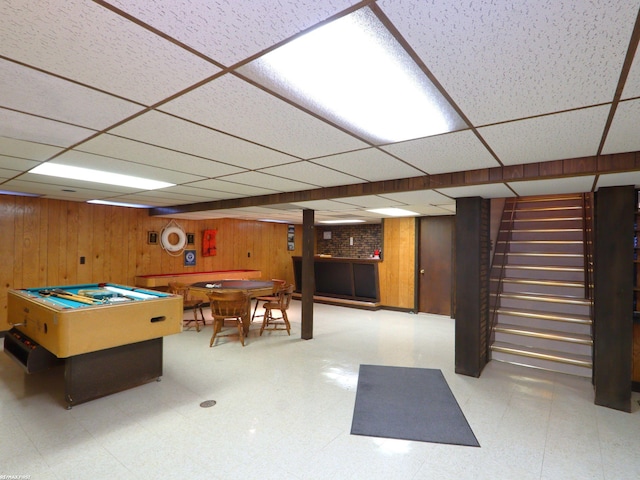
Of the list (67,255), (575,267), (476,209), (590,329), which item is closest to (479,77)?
(476,209)

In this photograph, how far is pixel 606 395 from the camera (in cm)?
313

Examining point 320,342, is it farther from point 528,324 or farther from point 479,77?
point 479,77

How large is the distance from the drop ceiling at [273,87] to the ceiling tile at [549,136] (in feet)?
0.04

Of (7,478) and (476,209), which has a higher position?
(476,209)

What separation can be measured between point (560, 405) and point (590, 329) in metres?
1.50

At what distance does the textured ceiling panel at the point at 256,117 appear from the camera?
5.07 ft

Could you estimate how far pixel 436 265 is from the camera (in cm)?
719

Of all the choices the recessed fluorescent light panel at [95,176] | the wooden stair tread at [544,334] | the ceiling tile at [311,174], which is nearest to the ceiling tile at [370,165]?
the ceiling tile at [311,174]

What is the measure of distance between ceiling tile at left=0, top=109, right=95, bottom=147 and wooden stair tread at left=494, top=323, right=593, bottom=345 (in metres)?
4.97

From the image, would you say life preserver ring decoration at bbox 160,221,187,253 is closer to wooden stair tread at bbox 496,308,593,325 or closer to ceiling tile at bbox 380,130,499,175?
Answer: ceiling tile at bbox 380,130,499,175

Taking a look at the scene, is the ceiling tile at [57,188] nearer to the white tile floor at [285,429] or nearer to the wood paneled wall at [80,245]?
the wood paneled wall at [80,245]

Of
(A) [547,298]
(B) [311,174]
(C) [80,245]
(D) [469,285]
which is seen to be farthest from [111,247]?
(A) [547,298]

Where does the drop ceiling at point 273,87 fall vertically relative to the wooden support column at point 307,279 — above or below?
above

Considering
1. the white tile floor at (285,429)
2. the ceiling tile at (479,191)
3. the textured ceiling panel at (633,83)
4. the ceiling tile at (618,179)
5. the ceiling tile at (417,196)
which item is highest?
the textured ceiling panel at (633,83)
